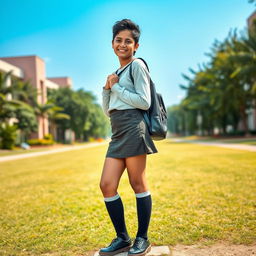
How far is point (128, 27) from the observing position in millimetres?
2736

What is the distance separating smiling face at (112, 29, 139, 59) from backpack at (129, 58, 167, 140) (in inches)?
6.2

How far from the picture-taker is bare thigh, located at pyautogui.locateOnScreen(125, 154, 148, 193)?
2.65 meters

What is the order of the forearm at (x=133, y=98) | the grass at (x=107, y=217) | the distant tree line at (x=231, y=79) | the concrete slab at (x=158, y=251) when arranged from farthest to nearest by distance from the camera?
1. the distant tree line at (x=231, y=79)
2. the grass at (x=107, y=217)
3. the concrete slab at (x=158, y=251)
4. the forearm at (x=133, y=98)

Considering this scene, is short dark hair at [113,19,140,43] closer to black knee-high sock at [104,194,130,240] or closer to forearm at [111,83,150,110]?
forearm at [111,83,150,110]

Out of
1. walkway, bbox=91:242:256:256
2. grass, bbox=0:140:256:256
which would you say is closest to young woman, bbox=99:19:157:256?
walkway, bbox=91:242:256:256

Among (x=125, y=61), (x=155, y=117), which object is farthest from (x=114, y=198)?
(x=125, y=61)

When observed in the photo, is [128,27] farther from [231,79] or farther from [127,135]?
[231,79]

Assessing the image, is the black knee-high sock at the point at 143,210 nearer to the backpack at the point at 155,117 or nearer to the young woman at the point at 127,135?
the young woman at the point at 127,135

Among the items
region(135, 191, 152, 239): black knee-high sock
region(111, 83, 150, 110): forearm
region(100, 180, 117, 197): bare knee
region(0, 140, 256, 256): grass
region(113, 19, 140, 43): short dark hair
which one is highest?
region(113, 19, 140, 43): short dark hair

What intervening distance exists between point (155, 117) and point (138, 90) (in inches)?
11.1

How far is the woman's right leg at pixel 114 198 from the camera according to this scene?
8.75ft

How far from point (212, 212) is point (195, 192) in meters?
1.48

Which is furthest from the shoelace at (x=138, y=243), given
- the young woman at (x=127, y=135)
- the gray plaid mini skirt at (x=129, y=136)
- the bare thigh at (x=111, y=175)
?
the gray plaid mini skirt at (x=129, y=136)

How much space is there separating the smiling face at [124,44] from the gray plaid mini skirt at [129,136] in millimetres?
521
